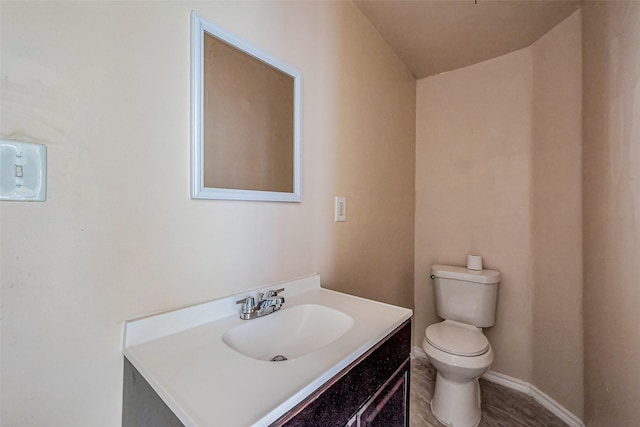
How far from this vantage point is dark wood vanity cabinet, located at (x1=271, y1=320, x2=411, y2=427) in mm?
566

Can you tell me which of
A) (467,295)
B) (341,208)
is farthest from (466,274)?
(341,208)

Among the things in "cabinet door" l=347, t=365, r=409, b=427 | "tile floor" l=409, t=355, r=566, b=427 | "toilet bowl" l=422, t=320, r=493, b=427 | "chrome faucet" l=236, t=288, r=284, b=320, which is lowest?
"tile floor" l=409, t=355, r=566, b=427

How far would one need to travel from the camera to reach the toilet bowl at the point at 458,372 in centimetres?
140

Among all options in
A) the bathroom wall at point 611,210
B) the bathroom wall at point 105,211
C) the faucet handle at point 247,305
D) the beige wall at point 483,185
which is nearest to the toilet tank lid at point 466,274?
the beige wall at point 483,185

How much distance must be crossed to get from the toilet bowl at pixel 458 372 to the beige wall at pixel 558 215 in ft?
1.58

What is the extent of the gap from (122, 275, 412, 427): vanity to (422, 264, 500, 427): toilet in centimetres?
66

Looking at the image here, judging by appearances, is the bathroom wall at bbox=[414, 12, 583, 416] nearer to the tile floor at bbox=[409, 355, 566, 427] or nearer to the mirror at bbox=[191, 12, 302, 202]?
the tile floor at bbox=[409, 355, 566, 427]

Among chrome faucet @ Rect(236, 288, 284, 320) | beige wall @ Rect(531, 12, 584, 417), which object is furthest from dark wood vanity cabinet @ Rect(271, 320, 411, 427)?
beige wall @ Rect(531, 12, 584, 417)

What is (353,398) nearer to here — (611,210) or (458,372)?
(458,372)

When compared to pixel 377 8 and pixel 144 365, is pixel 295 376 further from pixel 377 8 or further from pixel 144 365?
pixel 377 8

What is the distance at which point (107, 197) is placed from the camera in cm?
68

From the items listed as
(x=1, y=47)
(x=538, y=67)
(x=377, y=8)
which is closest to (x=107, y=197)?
(x=1, y=47)

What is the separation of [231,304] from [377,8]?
167cm

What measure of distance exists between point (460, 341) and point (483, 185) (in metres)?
1.08
